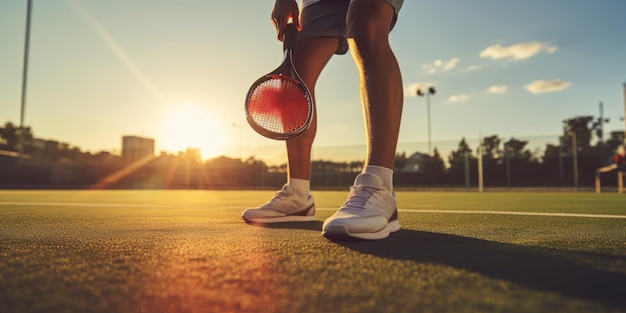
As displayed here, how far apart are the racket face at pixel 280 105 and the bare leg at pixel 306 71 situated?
28 cm

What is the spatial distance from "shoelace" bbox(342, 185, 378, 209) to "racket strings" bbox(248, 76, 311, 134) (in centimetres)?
44

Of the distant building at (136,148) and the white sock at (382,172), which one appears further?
the distant building at (136,148)

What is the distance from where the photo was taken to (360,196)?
1549 millimetres

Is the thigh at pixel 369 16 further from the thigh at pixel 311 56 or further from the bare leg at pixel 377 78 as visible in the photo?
the thigh at pixel 311 56

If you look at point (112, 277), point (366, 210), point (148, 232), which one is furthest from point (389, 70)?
point (112, 277)

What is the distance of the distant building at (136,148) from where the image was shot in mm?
32438

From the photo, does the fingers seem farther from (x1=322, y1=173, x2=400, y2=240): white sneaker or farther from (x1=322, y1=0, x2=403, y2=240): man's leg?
(x1=322, y1=173, x2=400, y2=240): white sneaker

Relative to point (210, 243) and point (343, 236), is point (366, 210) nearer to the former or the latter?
point (343, 236)

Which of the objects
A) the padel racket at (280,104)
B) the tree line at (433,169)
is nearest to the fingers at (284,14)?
the padel racket at (280,104)

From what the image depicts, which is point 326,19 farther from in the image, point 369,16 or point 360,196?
point 360,196

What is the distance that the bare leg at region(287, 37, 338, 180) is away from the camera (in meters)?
2.20

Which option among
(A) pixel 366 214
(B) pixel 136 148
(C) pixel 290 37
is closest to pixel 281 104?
(C) pixel 290 37

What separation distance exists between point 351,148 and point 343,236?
69.4 feet

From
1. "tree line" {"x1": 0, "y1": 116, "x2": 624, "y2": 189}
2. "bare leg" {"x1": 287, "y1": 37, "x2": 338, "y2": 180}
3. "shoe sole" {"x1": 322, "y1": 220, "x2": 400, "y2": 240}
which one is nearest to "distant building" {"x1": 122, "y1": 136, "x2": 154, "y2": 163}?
"tree line" {"x1": 0, "y1": 116, "x2": 624, "y2": 189}
